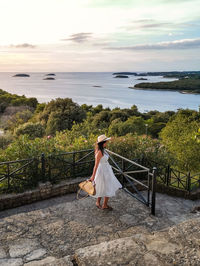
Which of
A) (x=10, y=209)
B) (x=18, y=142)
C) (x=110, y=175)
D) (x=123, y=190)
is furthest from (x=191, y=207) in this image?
(x=18, y=142)

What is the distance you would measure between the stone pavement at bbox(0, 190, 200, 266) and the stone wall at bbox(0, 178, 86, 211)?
133mm

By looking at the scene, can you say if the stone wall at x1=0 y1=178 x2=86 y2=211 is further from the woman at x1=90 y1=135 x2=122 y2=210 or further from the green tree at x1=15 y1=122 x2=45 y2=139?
the green tree at x1=15 y1=122 x2=45 y2=139

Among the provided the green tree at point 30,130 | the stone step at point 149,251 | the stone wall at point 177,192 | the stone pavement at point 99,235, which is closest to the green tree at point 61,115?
the green tree at point 30,130

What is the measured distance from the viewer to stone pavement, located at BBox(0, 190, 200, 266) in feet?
10.2

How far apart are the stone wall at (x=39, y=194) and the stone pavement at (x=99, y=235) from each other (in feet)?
0.44

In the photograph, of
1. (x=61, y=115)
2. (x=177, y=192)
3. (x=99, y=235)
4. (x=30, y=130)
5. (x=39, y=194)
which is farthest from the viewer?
(x=61, y=115)

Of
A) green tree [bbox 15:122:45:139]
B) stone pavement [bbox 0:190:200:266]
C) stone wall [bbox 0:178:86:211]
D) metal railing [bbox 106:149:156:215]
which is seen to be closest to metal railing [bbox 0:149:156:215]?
metal railing [bbox 106:149:156:215]

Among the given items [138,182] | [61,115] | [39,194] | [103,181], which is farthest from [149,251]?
[61,115]

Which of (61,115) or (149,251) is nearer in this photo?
(149,251)

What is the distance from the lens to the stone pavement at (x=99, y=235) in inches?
122

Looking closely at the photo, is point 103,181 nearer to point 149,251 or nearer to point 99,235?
point 99,235

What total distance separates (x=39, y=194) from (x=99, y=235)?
228cm

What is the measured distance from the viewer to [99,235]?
429 cm

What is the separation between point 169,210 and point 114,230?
198 cm
